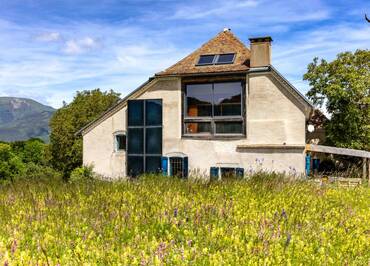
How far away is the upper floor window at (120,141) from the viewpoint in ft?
96.2

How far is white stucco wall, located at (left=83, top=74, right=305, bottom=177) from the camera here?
24719mm

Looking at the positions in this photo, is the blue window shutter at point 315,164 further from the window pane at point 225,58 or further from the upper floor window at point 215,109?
the window pane at point 225,58

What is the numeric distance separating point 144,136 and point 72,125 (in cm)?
1535

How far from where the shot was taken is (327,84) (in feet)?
102

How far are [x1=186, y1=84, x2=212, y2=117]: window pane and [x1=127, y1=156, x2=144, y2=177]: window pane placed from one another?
179 inches

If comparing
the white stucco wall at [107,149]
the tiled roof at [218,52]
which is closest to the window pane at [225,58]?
the tiled roof at [218,52]

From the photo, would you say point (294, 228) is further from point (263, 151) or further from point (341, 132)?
point (341, 132)

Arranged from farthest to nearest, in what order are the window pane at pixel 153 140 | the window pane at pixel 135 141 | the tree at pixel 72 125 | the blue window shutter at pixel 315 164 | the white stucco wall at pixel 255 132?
the tree at pixel 72 125, the blue window shutter at pixel 315 164, the window pane at pixel 135 141, the window pane at pixel 153 140, the white stucco wall at pixel 255 132

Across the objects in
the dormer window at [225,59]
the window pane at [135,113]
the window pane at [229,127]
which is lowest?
the window pane at [229,127]

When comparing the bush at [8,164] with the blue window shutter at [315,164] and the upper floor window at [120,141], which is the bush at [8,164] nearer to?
the upper floor window at [120,141]

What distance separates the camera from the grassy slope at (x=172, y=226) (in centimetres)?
498

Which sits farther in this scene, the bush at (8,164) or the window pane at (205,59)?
the bush at (8,164)

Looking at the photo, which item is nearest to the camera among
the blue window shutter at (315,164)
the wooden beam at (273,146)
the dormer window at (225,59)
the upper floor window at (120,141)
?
the wooden beam at (273,146)

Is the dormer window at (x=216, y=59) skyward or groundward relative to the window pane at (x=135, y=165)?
skyward
